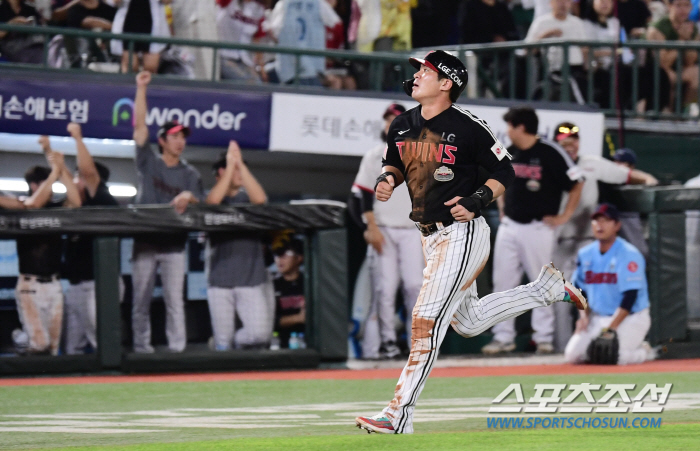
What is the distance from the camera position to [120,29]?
11.0m

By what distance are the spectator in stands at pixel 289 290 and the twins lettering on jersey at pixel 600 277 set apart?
2611 mm

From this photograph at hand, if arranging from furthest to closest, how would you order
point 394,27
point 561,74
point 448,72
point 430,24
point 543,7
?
point 430,24 → point 543,7 → point 394,27 → point 561,74 → point 448,72

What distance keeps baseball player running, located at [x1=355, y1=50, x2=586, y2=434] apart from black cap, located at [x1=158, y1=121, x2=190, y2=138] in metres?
4.47

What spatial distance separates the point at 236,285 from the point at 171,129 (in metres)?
1.49

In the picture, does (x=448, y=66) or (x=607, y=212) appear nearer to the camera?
(x=448, y=66)

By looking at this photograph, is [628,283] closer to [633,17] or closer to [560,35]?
[560,35]

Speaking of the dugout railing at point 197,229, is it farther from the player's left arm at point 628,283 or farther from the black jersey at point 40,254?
the player's left arm at point 628,283

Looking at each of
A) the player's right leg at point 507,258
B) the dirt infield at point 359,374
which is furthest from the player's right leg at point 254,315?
the player's right leg at point 507,258

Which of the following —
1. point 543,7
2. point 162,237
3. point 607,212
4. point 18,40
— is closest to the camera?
point 162,237

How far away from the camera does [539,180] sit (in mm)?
10117

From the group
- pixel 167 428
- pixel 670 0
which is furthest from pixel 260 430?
pixel 670 0

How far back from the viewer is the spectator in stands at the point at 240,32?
11641mm

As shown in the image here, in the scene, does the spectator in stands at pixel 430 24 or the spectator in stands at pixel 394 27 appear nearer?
the spectator in stands at pixel 394 27

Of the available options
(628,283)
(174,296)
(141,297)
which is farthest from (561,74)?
(141,297)
